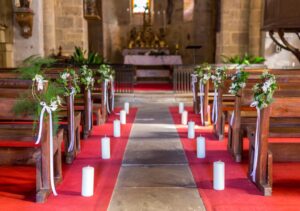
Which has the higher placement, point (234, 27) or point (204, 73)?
point (234, 27)

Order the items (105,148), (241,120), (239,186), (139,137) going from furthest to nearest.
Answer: (139,137) → (241,120) → (105,148) → (239,186)

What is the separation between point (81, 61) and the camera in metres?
11.2

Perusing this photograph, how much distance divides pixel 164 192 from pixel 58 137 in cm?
128

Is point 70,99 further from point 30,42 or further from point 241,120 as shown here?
point 30,42

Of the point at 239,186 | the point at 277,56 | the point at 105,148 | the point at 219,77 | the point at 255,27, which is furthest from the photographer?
the point at 255,27

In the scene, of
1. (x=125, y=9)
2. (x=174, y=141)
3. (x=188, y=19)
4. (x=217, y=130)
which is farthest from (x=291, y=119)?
(x=125, y=9)

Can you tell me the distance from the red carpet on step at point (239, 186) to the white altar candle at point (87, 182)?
3.52 feet

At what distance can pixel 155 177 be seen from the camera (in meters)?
4.51

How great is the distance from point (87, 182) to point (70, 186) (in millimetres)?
430

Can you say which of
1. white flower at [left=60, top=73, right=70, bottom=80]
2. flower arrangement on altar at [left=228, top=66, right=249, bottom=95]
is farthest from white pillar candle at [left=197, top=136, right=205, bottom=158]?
white flower at [left=60, top=73, right=70, bottom=80]

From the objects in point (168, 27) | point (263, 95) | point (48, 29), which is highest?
point (168, 27)

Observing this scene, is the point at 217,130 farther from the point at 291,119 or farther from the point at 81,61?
the point at 81,61

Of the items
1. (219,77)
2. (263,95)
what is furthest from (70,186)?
(219,77)

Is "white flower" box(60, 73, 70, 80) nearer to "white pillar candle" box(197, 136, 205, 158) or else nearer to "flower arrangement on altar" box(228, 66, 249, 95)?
"white pillar candle" box(197, 136, 205, 158)
